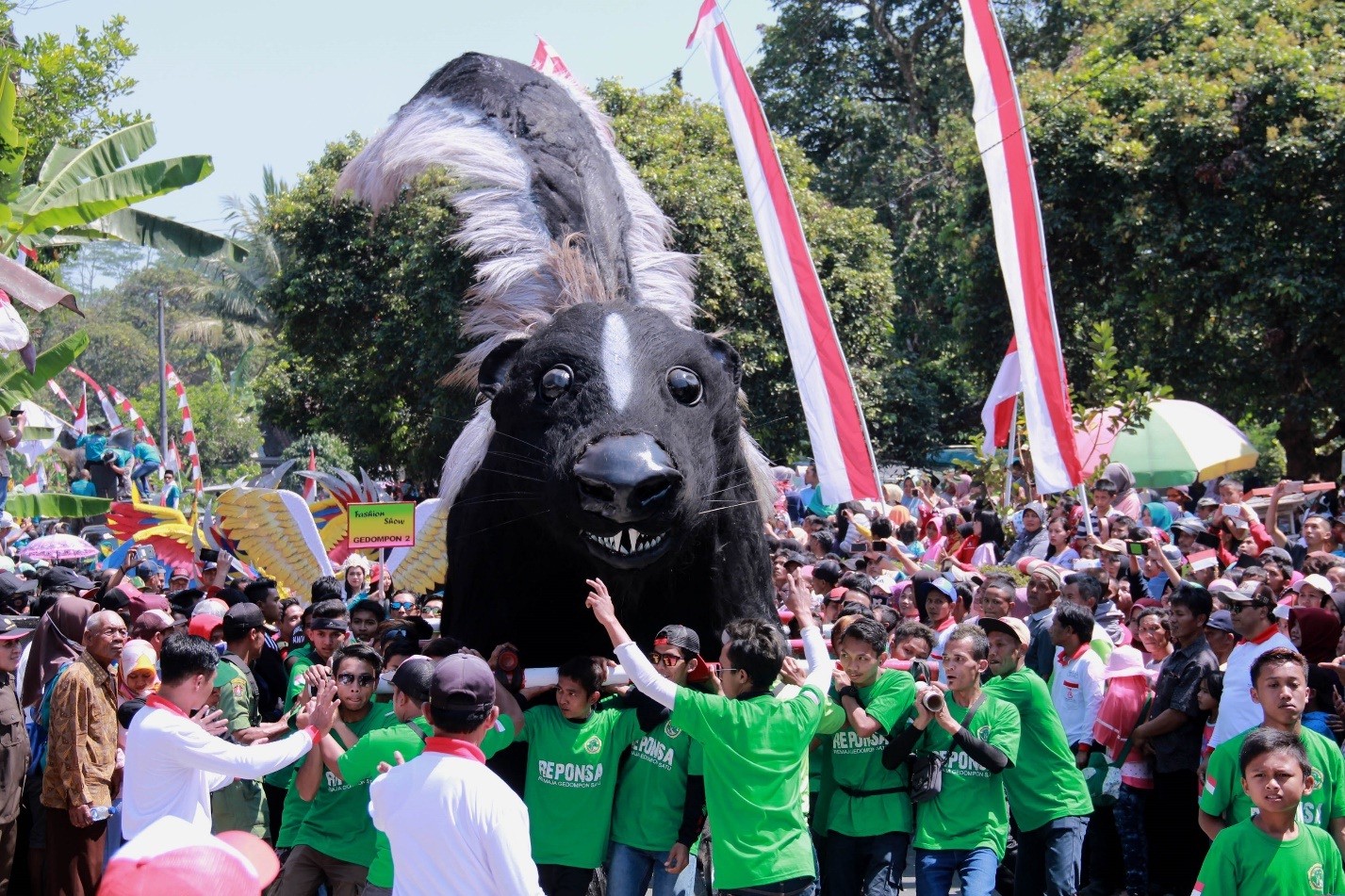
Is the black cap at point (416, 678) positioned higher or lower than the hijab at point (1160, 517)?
lower

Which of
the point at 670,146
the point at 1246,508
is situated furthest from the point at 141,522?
the point at 670,146

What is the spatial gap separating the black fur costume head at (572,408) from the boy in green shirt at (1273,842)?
194 cm

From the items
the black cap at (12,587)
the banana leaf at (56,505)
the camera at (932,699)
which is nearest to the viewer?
the camera at (932,699)

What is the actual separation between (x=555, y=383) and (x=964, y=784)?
217 centimetres

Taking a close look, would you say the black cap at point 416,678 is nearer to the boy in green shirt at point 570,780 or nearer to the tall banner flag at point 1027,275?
the boy in green shirt at point 570,780

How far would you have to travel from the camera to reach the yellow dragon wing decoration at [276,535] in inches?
331

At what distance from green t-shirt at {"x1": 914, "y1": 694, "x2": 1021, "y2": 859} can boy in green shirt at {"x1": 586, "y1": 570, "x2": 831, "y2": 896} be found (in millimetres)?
739

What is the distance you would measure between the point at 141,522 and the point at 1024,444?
22.3 feet

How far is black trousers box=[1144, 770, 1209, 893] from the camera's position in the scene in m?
6.72

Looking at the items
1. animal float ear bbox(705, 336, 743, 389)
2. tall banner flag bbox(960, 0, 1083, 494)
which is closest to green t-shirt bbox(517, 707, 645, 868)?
animal float ear bbox(705, 336, 743, 389)

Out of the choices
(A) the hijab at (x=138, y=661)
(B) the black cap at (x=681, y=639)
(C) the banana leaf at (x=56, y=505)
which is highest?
(C) the banana leaf at (x=56, y=505)

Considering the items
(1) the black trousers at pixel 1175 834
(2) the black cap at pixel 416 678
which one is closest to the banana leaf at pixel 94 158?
(2) the black cap at pixel 416 678

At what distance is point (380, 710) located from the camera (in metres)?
5.54

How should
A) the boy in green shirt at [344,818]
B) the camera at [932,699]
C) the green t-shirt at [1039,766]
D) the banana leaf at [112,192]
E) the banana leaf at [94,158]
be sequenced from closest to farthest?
the camera at [932,699], the boy in green shirt at [344,818], the green t-shirt at [1039,766], the banana leaf at [112,192], the banana leaf at [94,158]
